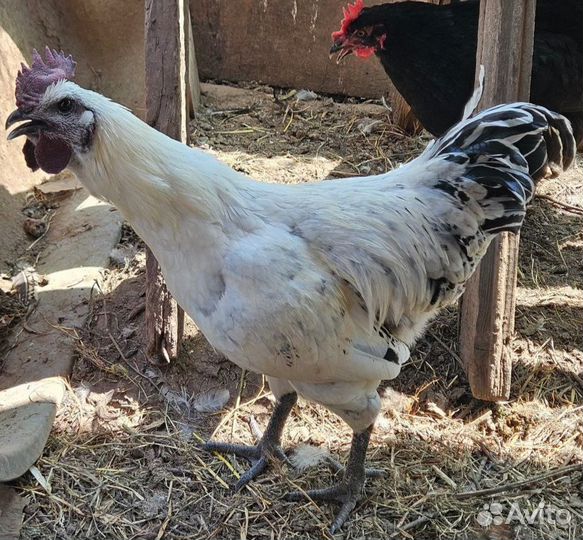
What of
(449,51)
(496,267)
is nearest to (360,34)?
(449,51)

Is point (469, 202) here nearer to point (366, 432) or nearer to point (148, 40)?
point (366, 432)

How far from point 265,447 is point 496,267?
1.55 metres

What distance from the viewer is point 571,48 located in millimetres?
4281

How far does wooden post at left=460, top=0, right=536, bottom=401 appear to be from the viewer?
10.6 ft

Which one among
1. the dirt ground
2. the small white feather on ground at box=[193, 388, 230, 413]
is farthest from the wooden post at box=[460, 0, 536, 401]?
the small white feather on ground at box=[193, 388, 230, 413]

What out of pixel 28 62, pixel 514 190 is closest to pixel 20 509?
pixel 514 190

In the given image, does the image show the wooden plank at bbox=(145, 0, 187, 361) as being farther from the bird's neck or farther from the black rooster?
the black rooster

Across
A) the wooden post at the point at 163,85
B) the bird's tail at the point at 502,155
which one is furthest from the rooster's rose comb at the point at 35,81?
the bird's tail at the point at 502,155

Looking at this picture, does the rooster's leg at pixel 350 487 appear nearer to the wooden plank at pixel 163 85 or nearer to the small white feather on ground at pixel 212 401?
the small white feather on ground at pixel 212 401

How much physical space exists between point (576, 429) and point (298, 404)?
1.55m

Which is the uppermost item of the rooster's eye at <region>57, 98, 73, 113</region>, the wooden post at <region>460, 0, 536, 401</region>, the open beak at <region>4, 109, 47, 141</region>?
the rooster's eye at <region>57, 98, 73, 113</region>

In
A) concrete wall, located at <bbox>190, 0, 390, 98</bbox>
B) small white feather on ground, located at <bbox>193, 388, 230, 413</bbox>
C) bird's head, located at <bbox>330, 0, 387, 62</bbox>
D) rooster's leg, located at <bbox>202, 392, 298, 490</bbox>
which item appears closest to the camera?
rooster's leg, located at <bbox>202, 392, 298, 490</bbox>

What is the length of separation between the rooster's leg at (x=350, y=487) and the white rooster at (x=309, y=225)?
20 centimetres

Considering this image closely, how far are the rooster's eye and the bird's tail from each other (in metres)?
1.54
